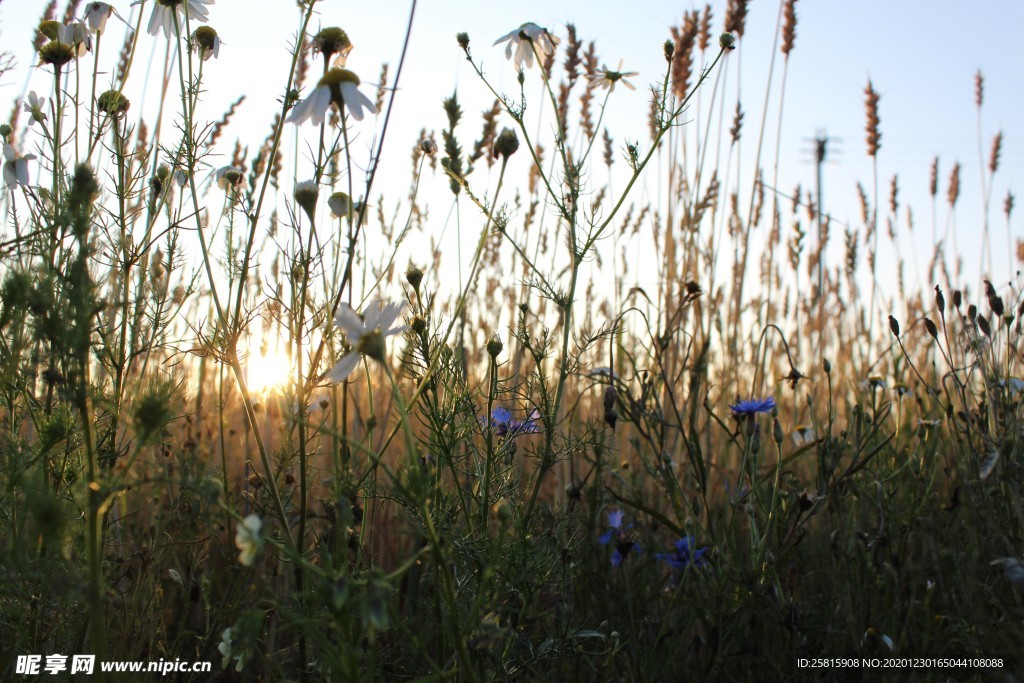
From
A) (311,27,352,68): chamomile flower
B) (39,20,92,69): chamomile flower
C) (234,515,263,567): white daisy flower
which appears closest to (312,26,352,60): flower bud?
(311,27,352,68): chamomile flower

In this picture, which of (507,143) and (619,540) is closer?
(507,143)

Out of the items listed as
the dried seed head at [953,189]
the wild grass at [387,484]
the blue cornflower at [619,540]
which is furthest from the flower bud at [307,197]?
the dried seed head at [953,189]

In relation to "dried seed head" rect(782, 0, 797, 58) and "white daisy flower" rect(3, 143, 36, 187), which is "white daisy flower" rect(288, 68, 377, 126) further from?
"dried seed head" rect(782, 0, 797, 58)

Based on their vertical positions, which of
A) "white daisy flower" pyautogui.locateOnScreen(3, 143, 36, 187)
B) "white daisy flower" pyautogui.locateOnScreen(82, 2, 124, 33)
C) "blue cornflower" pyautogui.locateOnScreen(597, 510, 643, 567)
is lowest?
"blue cornflower" pyautogui.locateOnScreen(597, 510, 643, 567)

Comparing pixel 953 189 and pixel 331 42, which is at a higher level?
pixel 953 189

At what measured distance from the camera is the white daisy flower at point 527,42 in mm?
1512

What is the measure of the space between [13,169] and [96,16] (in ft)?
1.02

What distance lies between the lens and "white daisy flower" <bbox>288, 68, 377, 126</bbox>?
104 centimetres

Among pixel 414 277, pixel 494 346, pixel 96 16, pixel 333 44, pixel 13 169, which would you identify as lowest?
pixel 494 346

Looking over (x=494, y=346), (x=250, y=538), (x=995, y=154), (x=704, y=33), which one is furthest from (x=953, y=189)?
(x=250, y=538)

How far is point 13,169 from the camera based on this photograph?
1.26 m

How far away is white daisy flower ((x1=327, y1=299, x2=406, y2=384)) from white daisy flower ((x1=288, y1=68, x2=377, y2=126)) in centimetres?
33

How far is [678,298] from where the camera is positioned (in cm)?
233

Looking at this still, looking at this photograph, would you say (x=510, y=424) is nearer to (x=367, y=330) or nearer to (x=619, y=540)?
(x=619, y=540)
